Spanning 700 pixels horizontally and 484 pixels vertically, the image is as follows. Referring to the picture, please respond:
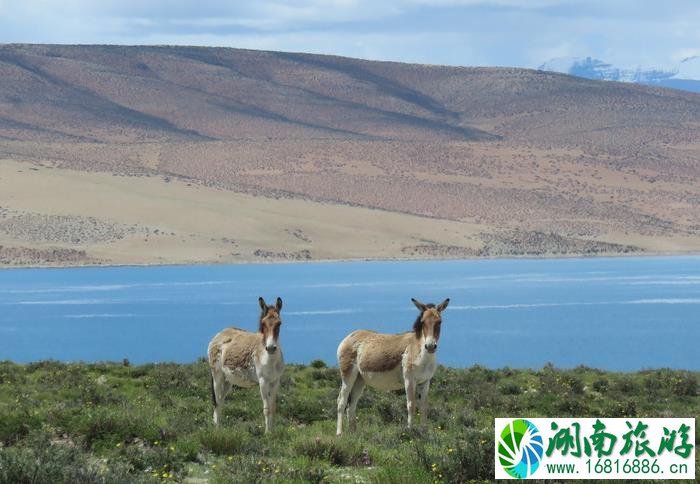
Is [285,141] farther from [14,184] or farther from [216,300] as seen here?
[216,300]

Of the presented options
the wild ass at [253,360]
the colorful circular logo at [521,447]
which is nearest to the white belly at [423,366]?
the wild ass at [253,360]

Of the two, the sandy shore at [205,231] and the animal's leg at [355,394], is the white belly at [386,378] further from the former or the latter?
the sandy shore at [205,231]

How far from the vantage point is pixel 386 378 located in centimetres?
1463

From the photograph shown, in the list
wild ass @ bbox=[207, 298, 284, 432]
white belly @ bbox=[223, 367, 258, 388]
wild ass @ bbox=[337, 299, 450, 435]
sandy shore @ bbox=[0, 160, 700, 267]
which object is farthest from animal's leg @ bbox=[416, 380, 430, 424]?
sandy shore @ bbox=[0, 160, 700, 267]

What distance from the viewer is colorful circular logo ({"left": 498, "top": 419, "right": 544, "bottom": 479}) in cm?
910

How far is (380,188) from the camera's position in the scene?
155 metres

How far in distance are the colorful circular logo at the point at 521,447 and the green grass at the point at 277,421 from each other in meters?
1.32

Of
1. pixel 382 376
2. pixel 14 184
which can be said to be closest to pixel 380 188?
pixel 14 184

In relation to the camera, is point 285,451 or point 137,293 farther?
point 137,293

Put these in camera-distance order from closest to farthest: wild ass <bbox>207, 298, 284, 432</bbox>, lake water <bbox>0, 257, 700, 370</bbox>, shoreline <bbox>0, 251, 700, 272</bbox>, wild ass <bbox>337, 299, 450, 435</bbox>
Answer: wild ass <bbox>337, 299, 450, 435</bbox> → wild ass <bbox>207, 298, 284, 432</bbox> → lake water <bbox>0, 257, 700, 370</bbox> → shoreline <bbox>0, 251, 700, 272</bbox>

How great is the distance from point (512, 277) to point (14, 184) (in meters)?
59.4

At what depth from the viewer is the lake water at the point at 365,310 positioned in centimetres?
4728

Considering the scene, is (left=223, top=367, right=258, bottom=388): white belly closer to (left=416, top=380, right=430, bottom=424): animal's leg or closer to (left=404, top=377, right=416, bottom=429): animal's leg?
(left=404, top=377, right=416, bottom=429): animal's leg

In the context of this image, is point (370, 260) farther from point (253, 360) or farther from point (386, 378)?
point (386, 378)
